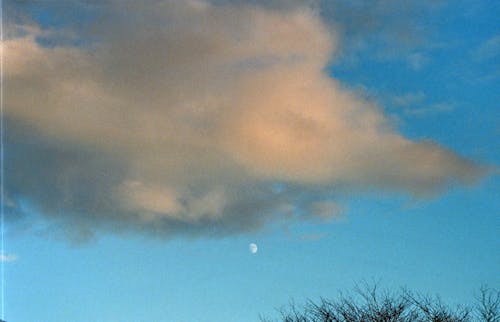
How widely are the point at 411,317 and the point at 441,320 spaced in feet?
4.95

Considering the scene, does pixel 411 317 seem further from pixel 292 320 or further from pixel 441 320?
pixel 292 320

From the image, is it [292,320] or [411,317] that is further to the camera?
[292,320]

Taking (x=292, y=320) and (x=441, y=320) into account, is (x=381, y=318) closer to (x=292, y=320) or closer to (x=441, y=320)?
(x=441, y=320)

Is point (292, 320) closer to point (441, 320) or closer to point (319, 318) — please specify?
point (319, 318)

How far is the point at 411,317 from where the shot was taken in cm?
3341

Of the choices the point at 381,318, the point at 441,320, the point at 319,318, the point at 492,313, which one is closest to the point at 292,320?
the point at 319,318

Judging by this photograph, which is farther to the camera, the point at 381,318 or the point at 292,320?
the point at 292,320

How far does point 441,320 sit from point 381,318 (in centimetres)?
305

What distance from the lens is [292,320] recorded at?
36.1 m

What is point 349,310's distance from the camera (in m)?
34.1

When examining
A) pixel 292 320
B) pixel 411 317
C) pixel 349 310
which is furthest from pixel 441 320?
pixel 292 320

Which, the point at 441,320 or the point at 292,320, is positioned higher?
the point at 292,320

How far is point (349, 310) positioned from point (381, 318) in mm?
1725

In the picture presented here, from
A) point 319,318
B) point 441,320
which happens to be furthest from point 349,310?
point 441,320
